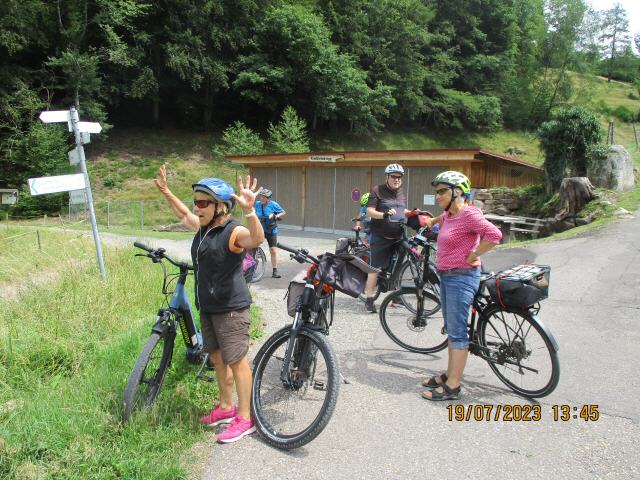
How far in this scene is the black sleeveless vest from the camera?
317 centimetres

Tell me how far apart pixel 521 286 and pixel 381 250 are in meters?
2.69

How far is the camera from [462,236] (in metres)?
3.86

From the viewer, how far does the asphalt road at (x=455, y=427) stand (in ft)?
9.56

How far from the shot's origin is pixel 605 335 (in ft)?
17.9

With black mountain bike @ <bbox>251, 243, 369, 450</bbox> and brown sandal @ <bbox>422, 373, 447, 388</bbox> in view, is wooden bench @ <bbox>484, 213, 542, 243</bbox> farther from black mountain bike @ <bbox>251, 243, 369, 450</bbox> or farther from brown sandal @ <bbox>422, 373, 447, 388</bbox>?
black mountain bike @ <bbox>251, 243, 369, 450</bbox>

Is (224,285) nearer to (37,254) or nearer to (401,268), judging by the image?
(401,268)

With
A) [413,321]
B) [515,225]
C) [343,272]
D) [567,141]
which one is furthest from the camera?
[567,141]

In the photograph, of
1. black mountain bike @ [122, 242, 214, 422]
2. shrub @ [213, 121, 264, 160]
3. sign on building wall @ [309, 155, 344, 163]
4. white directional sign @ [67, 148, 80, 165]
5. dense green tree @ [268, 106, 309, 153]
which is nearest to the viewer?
black mountain bike @ [122, 242, 214, 422]

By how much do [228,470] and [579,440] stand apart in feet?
7.67

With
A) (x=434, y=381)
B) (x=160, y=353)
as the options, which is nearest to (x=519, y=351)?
(x=434, y=381)

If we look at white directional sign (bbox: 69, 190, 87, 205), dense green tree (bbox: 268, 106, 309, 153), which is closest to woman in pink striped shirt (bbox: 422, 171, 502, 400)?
white directional sign (bbox: 69, 190, 87, 205)

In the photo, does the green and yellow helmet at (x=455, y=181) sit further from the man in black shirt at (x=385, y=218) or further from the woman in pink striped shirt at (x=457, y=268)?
the man in black shirt at (x=385, y=218)

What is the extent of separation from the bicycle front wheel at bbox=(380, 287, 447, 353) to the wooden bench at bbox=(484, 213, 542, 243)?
1197 centimetres

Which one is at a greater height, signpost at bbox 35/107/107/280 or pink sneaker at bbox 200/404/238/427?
signpost at bbox 35/107/107/280
